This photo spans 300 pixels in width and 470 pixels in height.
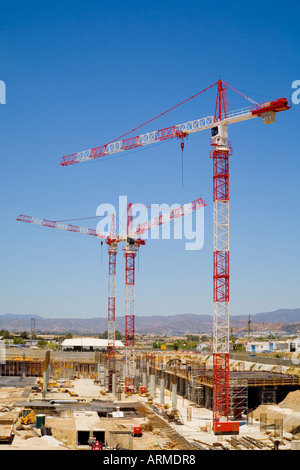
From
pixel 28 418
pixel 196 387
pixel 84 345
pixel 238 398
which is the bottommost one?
pixel 84 345

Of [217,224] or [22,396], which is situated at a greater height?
[217,224]

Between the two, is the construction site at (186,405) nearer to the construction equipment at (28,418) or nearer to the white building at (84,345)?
the construction equipment at (28,418)

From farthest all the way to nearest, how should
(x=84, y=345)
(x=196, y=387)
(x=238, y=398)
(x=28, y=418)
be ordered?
(x=84, y=345), (x=196, y=387), (x=238, y=398), (x=28, y=418)

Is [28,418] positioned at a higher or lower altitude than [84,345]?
higher

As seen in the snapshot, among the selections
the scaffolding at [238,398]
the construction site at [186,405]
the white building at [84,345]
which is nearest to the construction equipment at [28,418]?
the construction site at [186,405]

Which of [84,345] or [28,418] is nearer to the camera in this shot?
[28,418]

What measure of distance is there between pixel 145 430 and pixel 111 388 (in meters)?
28.6

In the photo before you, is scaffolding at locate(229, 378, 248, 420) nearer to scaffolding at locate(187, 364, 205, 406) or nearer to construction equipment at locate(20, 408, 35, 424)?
scaffolding at locate(187, 364, 205, 406)

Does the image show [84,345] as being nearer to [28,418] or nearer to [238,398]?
[238,398]

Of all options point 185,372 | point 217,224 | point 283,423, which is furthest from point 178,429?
point 185,372

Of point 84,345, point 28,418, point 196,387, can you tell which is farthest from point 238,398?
point 84,345

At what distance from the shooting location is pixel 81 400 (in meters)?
56.8

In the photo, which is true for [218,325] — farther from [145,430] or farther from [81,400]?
[81,400]
